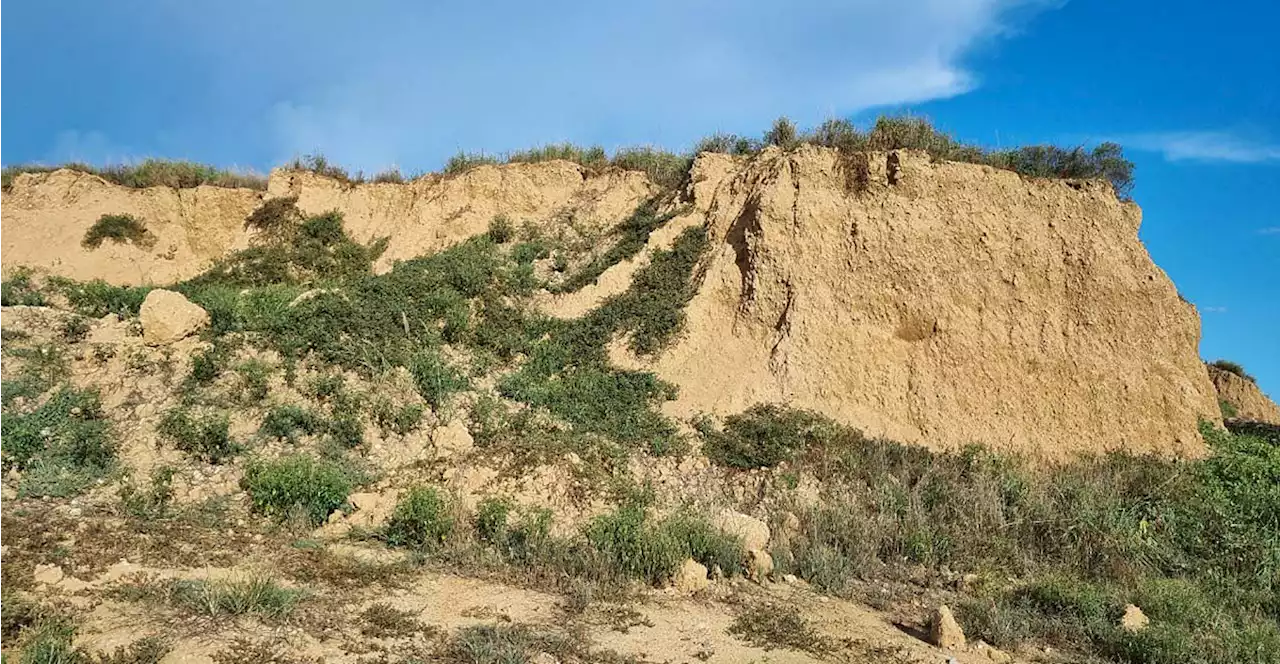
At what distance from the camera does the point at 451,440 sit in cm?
924

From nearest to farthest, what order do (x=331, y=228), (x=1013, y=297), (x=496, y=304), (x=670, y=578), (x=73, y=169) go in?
(x=670, y=578)
(x=1013, y=297)
(x=496, y=304)
(x=331, y=228)
(x=73, y=169)

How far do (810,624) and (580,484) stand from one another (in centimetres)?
329

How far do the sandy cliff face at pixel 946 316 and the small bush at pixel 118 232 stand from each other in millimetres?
11560

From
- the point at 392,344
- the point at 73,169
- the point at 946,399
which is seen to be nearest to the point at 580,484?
the point at 392,344

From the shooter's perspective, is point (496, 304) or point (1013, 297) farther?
point (496, 304)

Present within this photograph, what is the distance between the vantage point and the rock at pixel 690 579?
22.0 feet

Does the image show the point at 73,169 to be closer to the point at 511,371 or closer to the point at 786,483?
the point at 511,371

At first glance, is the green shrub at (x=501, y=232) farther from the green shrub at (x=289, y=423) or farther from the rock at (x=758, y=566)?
the rock at (x=758, y=566)

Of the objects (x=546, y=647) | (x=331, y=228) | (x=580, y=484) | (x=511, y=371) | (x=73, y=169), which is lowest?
(x=546, y=647)

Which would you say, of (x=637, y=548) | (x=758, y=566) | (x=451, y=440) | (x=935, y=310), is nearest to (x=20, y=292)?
(x=451, y=440)

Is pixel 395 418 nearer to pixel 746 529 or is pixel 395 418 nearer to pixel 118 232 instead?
pixel 746 529

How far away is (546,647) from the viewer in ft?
17.0

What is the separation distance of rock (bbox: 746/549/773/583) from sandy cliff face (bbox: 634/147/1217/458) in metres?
3.53

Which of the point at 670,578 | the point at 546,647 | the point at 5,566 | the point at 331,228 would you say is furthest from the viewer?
the point at 331,228
